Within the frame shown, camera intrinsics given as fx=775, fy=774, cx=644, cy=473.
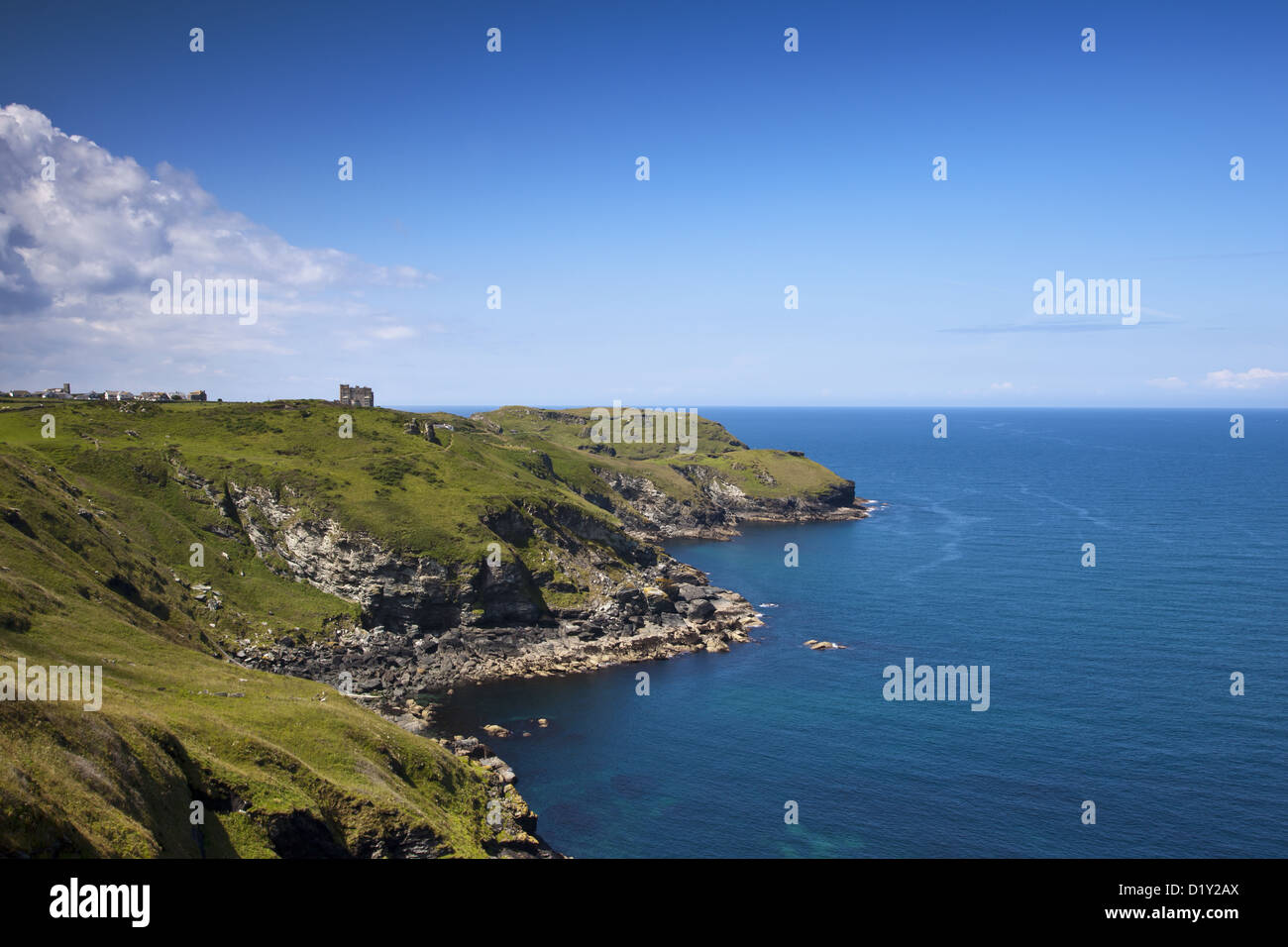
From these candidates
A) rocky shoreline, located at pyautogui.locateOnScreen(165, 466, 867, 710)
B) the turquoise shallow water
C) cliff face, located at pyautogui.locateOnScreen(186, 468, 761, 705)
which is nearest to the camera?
the turquoise shallow water

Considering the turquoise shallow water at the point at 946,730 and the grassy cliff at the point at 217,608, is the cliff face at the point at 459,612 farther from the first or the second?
the turquoise shallow water at the point at 946,730

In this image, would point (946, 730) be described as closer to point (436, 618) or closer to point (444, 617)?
point (444, 617)

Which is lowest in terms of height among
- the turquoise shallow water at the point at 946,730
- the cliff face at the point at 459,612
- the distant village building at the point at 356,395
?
the turquoise shallow water at the point at 946,730

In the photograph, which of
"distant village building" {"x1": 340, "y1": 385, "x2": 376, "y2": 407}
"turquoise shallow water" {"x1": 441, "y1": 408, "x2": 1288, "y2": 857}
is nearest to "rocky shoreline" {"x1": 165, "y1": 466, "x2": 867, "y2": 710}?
"turquoise shallow water" {"x1": 441, "y1": 408, "x2": 1288, "y2": 857}

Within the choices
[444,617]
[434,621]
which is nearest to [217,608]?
[434,621]

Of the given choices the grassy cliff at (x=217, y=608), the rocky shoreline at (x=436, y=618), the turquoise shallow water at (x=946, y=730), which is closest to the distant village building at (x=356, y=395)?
the grassy cliff at (x=217, y=608)

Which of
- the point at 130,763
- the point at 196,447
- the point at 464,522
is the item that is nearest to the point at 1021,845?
the point at 130,763

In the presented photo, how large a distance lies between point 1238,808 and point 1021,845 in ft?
71.1

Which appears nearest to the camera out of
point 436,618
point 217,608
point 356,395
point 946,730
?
point 946,730

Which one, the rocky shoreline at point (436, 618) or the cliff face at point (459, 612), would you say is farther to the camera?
the cliff face at point (459, 612)

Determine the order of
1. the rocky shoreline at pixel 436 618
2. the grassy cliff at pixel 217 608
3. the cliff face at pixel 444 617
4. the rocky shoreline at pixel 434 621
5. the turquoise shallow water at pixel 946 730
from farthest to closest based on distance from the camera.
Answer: the cliff face at pixel 444 617, the rocky shoreline at pixel 434 621, the rocky shoreline at pixel 436 618, the turquoise shallow water at pixel 946 730, the grassy cliff at pixel 217 608

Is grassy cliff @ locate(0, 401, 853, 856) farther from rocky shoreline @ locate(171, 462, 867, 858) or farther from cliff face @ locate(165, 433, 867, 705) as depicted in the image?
rocky shoreline @ locate(171, 462, 867, 858)
